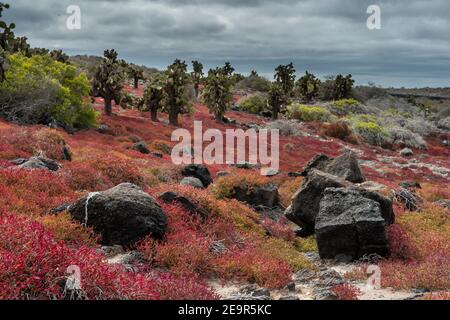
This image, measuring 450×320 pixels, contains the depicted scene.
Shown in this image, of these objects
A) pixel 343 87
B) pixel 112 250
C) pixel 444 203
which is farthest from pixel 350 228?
pixel 343 87

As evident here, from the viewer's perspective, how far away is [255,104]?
10338 cm

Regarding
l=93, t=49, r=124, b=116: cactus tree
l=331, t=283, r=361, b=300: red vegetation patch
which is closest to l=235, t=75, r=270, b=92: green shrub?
l=93, t=49, r=124, b=116: cactus tree

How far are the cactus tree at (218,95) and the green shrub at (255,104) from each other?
911 inches

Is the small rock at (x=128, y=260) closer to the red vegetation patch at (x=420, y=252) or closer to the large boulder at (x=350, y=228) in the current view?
the red vegetation patch at (x=420, y=252)

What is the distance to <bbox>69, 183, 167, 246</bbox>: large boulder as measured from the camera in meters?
12.6

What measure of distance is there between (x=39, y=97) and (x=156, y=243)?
122 feet

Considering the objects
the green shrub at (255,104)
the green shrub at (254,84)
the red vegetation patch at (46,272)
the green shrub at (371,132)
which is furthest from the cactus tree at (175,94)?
the green shrub at (254,84)

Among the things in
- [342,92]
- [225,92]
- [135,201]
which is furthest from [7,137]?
[342,92]

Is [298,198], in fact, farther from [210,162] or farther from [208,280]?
[210,162]

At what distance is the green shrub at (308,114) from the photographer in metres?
87.4

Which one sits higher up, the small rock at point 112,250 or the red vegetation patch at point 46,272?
the red vegetation patch at point 46,272

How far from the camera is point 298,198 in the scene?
1861cm

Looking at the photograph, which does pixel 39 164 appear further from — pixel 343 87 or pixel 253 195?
pixel 343 87
